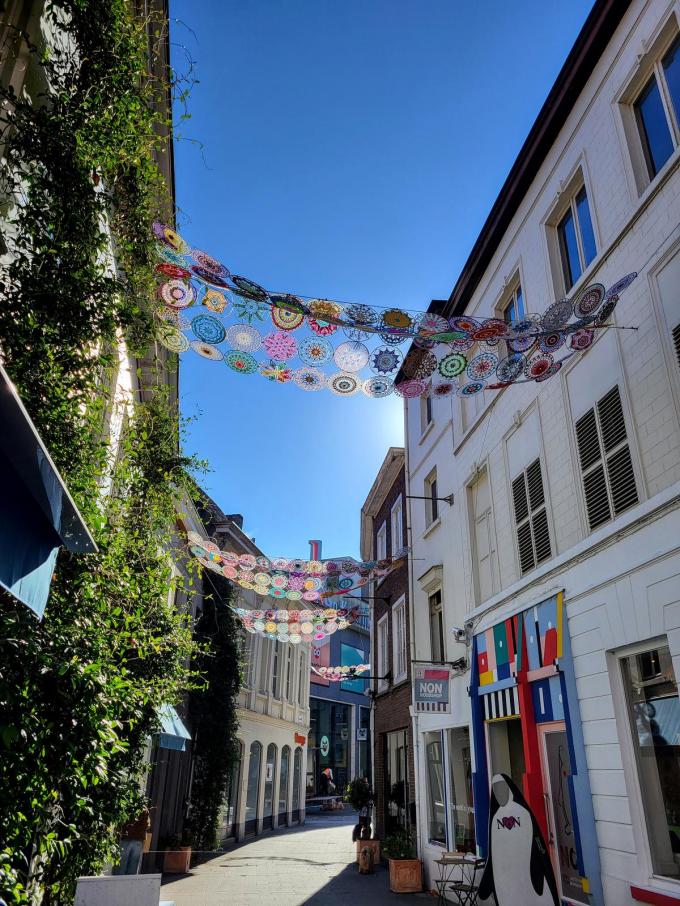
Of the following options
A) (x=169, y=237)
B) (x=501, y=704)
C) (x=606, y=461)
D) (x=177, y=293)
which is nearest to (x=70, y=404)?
(x=169, y=237)

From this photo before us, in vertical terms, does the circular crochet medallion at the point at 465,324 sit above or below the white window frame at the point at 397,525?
below

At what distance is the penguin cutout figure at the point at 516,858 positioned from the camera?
20.1ft

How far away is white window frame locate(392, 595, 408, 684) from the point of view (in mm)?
15922

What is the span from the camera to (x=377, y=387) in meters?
7.46

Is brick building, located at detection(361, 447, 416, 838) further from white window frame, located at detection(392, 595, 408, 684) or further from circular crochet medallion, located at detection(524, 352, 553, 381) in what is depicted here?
circular crochet medallion, located at detection(524, 352, 553, 381)

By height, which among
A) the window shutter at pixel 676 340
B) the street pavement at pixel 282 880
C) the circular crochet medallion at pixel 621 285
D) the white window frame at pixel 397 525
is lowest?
the street pavement at pixel 282 880

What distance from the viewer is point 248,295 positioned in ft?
21.1

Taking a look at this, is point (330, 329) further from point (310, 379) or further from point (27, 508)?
point (27, 508)

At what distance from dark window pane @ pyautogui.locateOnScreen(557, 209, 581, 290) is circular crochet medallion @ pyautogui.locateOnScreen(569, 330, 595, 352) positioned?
1942 mm

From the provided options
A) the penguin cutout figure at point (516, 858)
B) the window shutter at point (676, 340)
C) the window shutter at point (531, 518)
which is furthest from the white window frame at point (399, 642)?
the window shutter at point (676, 340)

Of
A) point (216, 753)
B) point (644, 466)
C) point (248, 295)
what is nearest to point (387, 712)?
point (216, 753)

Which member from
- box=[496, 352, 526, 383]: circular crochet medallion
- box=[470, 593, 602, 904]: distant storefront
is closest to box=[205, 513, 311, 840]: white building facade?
box=[470, 593, 602, 904]: distant storefront

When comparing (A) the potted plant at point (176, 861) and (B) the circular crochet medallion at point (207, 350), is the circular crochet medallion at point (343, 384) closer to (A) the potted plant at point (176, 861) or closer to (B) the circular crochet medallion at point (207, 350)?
(B) the circular crochet medallion at point (207, 350)

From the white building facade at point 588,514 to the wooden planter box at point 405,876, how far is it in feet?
1.74
